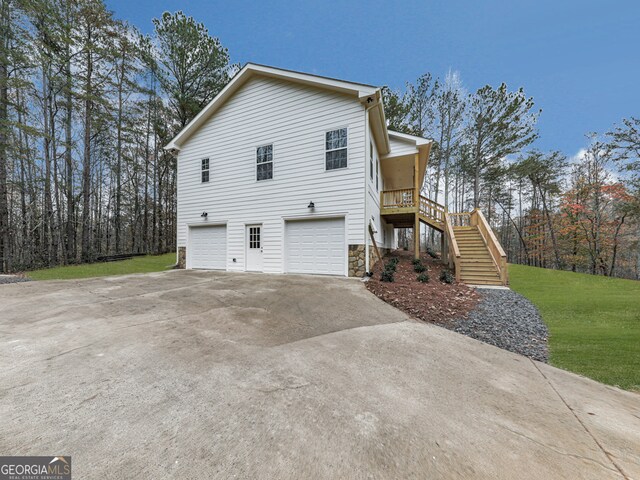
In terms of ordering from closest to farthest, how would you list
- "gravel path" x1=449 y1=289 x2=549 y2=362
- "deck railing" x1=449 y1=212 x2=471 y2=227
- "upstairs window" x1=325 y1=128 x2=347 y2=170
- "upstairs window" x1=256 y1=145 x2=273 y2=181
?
1. "gravel path" x1=449 y1=289 x2=549 y2=362
2. "upstairs window" x1=325 y1=128 x2=347 y2=170
3. "upstairs window" x1=256 y1=145 x2=273 y2=181
4. "deck railing" x1=449 y1=212 x2=471 y2=227

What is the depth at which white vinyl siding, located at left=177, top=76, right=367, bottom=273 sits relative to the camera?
7961 mm

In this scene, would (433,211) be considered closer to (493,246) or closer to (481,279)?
(493,246)

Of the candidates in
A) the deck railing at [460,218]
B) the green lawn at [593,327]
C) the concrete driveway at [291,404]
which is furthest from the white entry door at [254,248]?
the deck railing at [460,218]

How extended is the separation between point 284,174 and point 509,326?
7648 mm

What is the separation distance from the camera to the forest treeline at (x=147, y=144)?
11.1 meters

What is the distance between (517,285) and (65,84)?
21.6 metres

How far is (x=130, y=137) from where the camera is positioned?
16125 mm

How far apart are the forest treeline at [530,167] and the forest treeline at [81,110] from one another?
14056 millimetres

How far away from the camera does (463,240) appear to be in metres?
10.2

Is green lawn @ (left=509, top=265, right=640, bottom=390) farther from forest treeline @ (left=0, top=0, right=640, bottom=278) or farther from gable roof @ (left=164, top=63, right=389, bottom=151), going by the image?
forest treeline @ (left=0, top=0, right=640, bottom=278)

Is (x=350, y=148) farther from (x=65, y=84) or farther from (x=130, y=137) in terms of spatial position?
(x=130, y=137)

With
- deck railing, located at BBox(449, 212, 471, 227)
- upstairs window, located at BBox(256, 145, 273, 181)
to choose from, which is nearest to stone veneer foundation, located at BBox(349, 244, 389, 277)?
upstairs window, located at BBox(256, 145, 273, 181)

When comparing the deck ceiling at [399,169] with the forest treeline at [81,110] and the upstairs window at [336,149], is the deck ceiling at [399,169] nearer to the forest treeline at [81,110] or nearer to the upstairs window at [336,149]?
the upstairs window at [336,149]

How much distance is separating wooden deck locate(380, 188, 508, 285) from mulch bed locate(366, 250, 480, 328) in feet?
4.42
